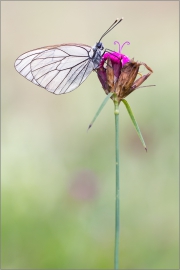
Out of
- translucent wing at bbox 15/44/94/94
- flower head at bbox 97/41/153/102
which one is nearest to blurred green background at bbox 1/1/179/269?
translucent wing at bbox 15/44/94/94

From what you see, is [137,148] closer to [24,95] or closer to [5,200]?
[5,200]

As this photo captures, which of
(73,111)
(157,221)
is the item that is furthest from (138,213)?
(73,111)

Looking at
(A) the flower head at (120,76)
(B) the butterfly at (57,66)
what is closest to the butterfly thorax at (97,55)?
(B) the butterfly at (57,66)

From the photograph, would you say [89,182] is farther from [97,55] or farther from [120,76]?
[120,76]

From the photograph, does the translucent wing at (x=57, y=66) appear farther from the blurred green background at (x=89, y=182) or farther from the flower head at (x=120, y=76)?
the blurred green background at (x=89, y=182)

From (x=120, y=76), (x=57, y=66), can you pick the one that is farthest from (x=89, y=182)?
(x=120, y=76)

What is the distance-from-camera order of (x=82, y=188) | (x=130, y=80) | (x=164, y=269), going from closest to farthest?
(x=130, y=80)
(x=164, y=269)
(x=82, y=188)

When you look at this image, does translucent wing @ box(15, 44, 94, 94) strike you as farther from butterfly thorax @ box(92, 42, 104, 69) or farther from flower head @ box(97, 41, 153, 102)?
flower head @ box(97, 41, 153, 102)
